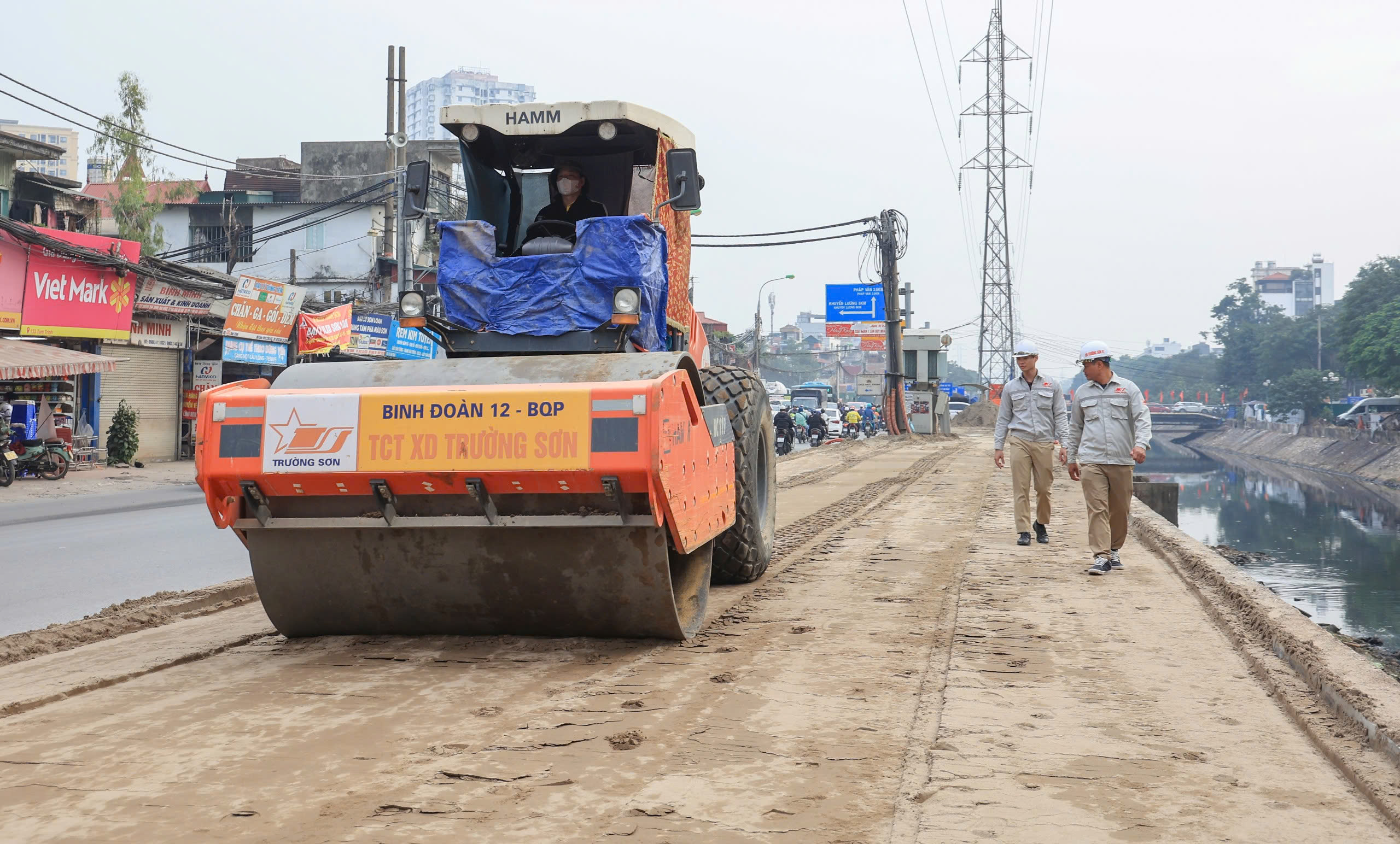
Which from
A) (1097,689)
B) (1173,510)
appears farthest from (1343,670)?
(1173,510)

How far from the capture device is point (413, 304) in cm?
632

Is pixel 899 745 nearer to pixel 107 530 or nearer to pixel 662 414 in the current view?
pixel 662 414

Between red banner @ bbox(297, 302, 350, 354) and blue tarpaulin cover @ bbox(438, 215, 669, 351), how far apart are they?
70.0 ft

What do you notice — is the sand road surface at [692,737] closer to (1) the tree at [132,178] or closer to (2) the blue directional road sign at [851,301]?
(1) the tree at [132,178]

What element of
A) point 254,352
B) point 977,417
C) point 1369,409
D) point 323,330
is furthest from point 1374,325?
point 254,352

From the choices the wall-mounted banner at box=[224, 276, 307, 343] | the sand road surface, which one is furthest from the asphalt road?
the wall-mounted banner at box=[224, 276, 307, 343]

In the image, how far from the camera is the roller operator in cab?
23.1 ft

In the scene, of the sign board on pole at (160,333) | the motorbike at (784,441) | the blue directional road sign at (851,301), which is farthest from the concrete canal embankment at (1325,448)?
the sign board on pole at (160,333)

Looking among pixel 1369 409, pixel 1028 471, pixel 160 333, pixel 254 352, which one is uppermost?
pixel 160 333

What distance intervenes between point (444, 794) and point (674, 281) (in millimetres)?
4194

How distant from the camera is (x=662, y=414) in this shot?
4.84 metres

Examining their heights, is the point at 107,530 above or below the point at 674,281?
below

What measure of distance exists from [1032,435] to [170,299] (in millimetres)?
20705

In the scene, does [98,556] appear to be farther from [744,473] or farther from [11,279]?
[11,279]
